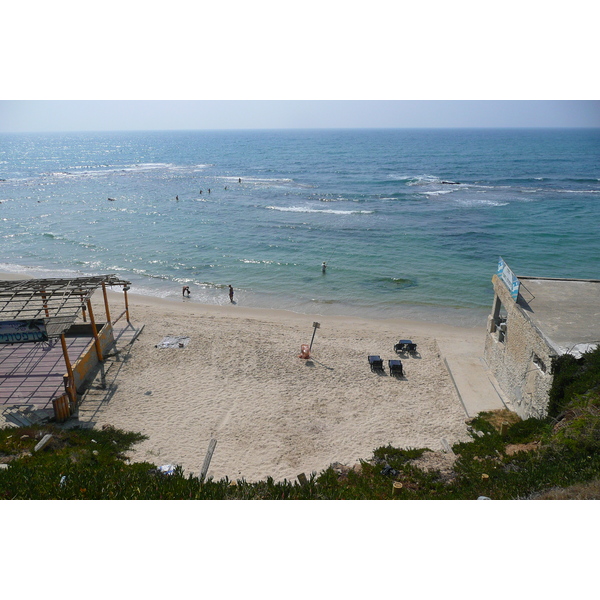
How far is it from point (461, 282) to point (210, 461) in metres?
22.8

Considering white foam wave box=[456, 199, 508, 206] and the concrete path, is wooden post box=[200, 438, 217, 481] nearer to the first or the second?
the concrete path

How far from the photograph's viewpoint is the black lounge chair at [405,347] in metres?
19.4

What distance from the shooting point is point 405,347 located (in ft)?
64.1

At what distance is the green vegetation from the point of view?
20.5 feet

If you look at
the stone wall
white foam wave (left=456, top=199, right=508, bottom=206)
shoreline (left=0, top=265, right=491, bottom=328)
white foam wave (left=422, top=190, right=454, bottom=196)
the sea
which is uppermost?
the stone wall

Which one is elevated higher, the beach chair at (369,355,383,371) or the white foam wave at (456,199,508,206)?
the white foam wave at (456,199,508,206)

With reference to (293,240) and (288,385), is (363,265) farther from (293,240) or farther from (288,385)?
(288,385)

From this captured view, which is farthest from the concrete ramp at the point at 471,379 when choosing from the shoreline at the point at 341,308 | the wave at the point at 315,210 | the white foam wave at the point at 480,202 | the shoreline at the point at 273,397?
the white foam wave at the point at 480,202

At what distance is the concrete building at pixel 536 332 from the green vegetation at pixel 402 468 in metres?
0.74

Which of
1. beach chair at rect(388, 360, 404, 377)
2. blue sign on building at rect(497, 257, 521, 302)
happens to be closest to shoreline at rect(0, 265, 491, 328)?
beach chair at rect(388, 360, 404, 377)

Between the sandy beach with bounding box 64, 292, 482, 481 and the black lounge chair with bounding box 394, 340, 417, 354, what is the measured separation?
1.12ft

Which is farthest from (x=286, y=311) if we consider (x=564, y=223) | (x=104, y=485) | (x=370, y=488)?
(x=564, y=223)

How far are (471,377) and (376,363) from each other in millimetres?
3598

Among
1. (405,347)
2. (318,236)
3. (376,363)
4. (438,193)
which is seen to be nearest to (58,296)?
(376,363)
